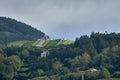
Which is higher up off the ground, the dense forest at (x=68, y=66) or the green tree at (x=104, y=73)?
the dense forest at (x=68, y=66)

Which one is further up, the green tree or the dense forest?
the dense forest

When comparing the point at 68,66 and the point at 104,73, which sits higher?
the point at 68,66

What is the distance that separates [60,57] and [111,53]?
25.2 meters

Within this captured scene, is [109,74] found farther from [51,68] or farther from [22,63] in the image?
[22,63]

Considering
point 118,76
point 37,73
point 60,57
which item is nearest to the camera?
point 118,76

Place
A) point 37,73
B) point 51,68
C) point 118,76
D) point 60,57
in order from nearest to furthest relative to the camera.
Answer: point 118,76 → point 37,73 → point 51,68 → point 60,57

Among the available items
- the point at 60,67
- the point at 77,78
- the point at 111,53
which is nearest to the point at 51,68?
the point at 60,67

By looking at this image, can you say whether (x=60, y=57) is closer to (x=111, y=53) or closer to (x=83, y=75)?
(x=111, y=53)

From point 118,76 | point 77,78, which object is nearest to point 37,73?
point 77,78

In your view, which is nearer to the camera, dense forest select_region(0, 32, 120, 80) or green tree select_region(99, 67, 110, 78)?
green tree select_region(99, 67, 110, 78)

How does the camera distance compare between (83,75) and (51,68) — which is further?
(51,68)

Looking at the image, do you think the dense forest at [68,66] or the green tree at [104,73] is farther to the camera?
the dense forest at [68,66]

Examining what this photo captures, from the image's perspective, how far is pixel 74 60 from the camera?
609ft

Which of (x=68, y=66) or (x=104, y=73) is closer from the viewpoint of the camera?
(x=104, y=73)
